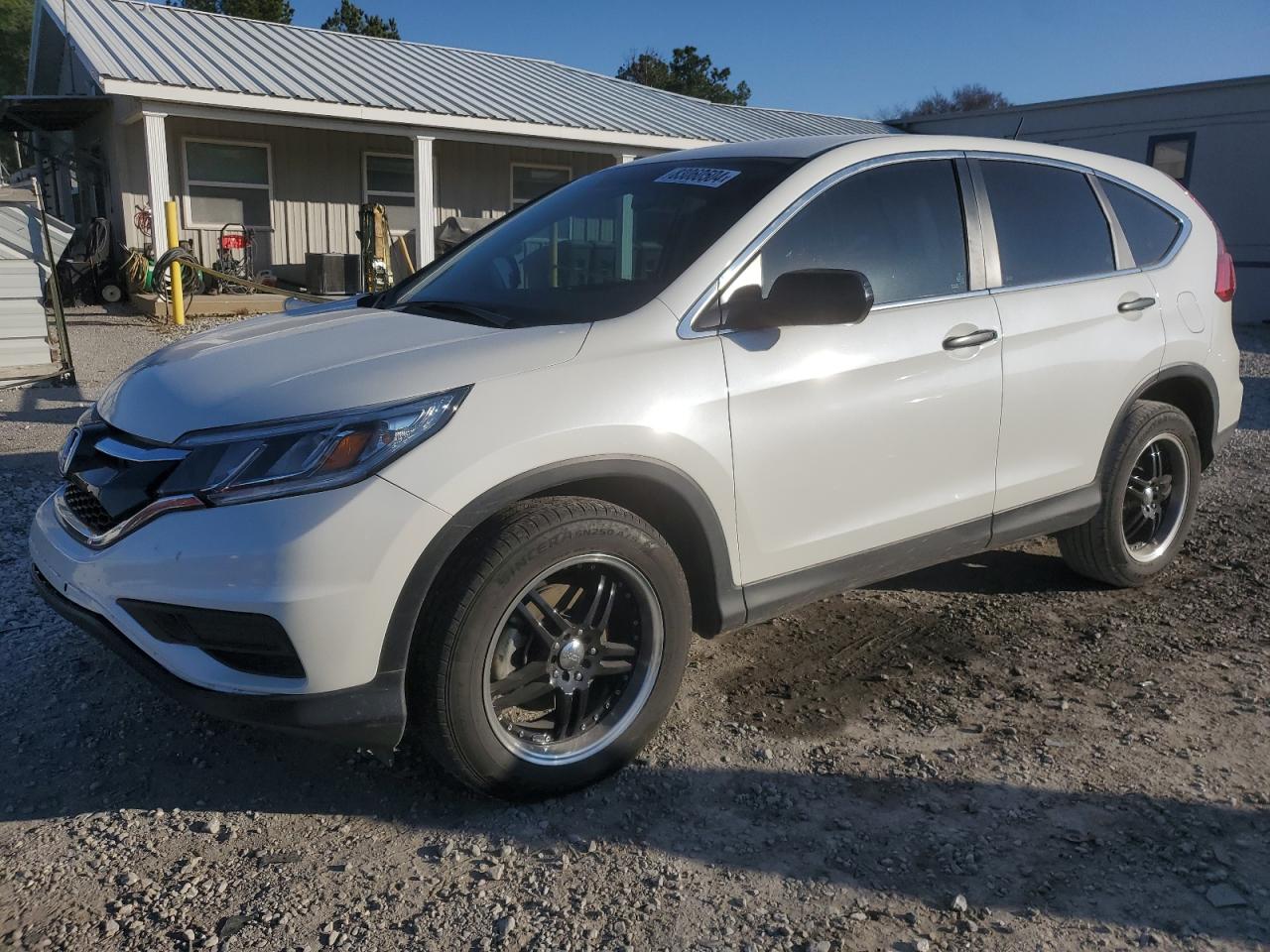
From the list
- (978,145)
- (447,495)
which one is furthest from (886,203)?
(447,495)

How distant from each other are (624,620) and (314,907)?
1113 millimetres

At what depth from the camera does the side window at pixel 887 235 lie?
3307 millimetres

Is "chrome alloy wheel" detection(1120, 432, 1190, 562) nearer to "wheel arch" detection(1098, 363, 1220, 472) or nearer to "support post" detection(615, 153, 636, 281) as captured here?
"wheel arch" detection(1098, 363, 1220, 472)

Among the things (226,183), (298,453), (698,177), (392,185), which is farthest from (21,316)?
(392,185)

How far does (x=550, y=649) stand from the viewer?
9.40 feet

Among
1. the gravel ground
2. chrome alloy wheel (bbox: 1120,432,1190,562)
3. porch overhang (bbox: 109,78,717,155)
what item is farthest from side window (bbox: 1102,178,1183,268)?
porch overhang (bbox: 109,78,717,155)

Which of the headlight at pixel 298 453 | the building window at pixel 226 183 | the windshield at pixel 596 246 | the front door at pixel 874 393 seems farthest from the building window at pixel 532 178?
the headlight at pixel 298 453

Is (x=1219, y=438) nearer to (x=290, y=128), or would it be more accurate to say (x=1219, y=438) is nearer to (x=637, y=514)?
(x=637, y=514)

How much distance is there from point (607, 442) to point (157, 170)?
12.6m

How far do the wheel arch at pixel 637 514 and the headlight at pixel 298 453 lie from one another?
10.0 inches

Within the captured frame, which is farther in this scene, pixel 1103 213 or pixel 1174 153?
pixel 1174 153

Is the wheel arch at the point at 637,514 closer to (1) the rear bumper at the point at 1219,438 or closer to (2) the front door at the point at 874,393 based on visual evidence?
(2) the front door at the point at 874,393

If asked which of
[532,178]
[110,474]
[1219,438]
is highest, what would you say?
[532,178]

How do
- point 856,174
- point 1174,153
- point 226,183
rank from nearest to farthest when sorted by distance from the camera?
1. point 856,174
2. point 226,183
3. point 1174,153
